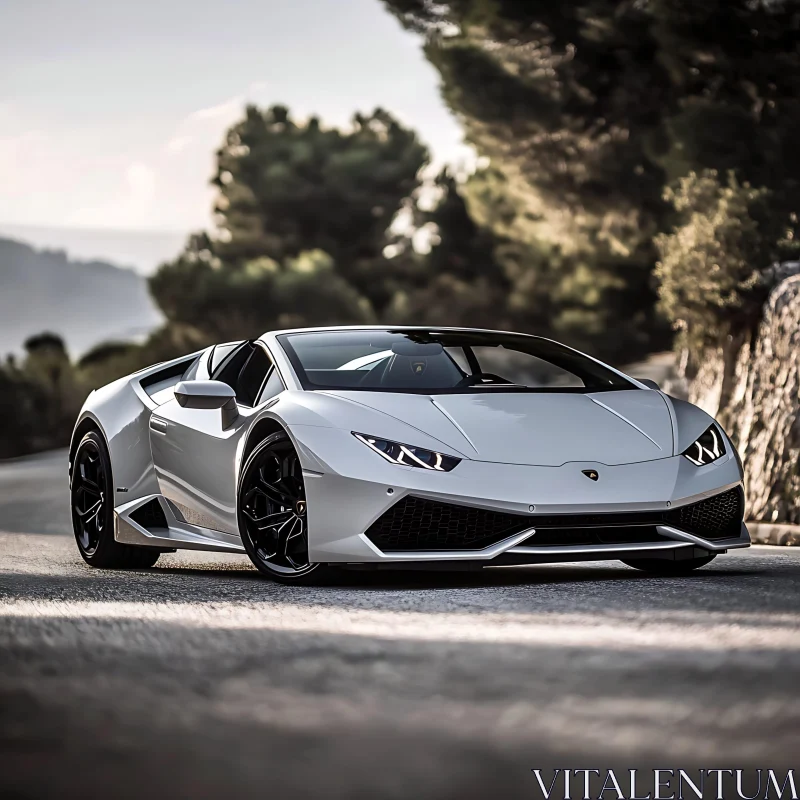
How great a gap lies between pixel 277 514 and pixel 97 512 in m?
2.18

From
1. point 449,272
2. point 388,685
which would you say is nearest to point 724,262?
point 388,685

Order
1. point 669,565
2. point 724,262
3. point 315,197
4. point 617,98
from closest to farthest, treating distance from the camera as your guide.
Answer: point 669,565 → point 724,262 → point 617,98 → point 315,197

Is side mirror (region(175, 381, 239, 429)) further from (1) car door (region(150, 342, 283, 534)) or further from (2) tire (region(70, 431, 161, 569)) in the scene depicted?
(2) tire (region(70, 431, 161, 569))

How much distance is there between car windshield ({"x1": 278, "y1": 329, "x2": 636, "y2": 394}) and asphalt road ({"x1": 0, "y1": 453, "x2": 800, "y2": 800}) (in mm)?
1052

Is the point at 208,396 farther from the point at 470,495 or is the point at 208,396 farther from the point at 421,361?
the point at 470,495

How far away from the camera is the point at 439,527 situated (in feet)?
19.9

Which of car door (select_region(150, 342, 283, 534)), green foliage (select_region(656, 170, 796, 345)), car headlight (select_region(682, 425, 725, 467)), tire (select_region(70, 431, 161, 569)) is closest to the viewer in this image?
car headlight (select_region(682, 425, 725, 467))

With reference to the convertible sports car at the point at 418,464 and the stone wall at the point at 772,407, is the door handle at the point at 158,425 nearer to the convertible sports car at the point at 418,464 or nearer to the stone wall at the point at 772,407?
the convertible sports car at the point at 418,464

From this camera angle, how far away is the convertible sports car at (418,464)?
6.08m

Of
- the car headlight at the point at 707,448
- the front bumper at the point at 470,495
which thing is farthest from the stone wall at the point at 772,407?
the front bumper at the point at 470,495

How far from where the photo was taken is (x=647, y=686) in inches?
153

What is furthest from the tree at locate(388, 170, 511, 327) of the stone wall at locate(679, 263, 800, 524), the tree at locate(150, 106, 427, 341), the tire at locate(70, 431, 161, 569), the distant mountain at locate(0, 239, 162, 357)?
the tire at locate(70, 431, 161, 569)

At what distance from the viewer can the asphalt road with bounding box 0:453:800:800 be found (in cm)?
308

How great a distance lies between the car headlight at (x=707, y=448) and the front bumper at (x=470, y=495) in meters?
0.25
